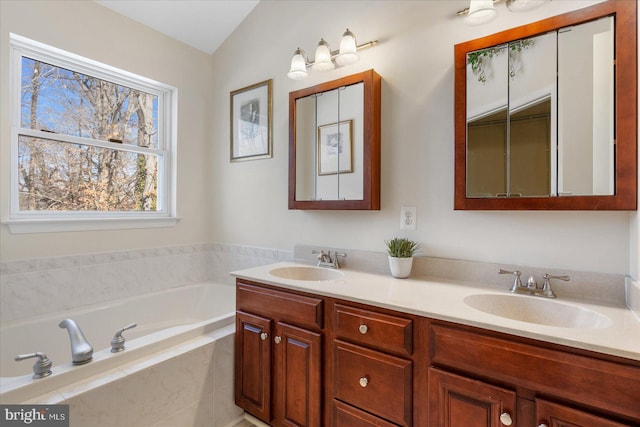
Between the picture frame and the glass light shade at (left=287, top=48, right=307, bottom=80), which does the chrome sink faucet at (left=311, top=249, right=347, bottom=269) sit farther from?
the glass light shade at (left=287, top=48, right=307, bottom=80)

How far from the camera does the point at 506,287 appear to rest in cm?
142

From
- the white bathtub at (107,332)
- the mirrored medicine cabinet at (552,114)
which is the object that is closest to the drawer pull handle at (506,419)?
the mirrored medicine cabinet at (552,114)

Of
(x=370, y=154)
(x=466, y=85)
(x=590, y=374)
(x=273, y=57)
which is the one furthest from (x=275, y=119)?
(x=590, y=374)

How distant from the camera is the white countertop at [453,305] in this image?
863 millimetres

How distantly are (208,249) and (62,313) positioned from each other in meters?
1.12

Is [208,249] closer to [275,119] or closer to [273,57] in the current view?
[275,119]

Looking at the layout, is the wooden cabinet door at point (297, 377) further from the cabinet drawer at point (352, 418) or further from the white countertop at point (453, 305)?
the white countertop at point (453, 305)

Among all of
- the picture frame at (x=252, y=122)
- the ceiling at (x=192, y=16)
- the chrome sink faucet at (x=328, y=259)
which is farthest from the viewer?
the picture frame at (x=252, y=122)

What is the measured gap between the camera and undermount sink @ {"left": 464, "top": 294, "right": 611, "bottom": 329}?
113 centimetres

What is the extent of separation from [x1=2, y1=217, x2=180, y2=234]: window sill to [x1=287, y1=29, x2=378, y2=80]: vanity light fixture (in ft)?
5.16

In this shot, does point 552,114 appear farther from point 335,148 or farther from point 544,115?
point 335,148

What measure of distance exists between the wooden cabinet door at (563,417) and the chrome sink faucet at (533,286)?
51 cm

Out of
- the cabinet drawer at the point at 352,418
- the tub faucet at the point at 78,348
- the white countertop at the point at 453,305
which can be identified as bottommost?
the cabinet drawer at the point at 352,418

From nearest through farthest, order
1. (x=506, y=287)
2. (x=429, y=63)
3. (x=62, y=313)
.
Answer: (x=506, y=287) → (x=429, y=63) → (x=62, y=313)
